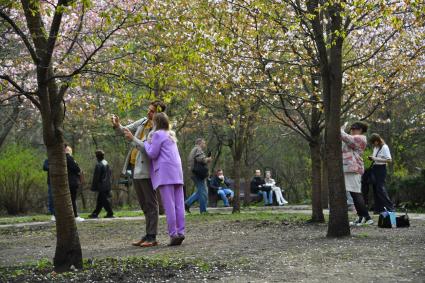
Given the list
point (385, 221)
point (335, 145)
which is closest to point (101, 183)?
point (385, 221)

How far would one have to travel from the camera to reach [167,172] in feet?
32.4

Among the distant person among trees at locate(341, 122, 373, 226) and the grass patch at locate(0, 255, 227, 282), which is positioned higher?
the distant person among trees at locate(341, 122, 373, 226)

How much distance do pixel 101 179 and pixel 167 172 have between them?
29.0 ft

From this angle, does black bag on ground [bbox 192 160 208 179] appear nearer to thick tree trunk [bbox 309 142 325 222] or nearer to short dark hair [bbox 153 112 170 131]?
thick tree trunk [bbox 309 142 325 222]

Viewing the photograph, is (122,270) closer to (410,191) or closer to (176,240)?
(176,240)

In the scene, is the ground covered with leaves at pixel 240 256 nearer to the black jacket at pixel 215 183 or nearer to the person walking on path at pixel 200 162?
the person walking on path at pixel 200 162

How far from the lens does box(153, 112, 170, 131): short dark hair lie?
393 inches

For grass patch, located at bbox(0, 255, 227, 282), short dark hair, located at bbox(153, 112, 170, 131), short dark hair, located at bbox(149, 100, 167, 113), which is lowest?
grass patch, located at bbox(0, 255, 227, 282)

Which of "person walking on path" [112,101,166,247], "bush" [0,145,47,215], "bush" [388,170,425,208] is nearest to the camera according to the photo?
"person walking on path" [112,101,166,247]

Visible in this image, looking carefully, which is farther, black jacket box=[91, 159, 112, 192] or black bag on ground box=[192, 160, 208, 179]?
black jacket box=[91, 159, 112, 192]

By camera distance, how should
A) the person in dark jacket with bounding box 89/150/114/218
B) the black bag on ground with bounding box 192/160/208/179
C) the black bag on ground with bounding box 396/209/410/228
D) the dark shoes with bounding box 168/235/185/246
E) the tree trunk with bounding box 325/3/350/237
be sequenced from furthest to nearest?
the person in dark jacket with bounding box 89/150/114/218 < the black bag on ground with bounding box 192/160/208/179 < the black bag on ground with bounding box 396/209/410/228 < the tree trunk with bounding box 325/3/350/237 < the dark shoes with bounding box 168/235/185/246

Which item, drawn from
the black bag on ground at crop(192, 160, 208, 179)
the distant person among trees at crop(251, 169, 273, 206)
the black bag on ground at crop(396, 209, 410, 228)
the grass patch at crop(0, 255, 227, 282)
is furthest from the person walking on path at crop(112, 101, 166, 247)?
the distant person among trees at crop(251, 169, 273, 206)

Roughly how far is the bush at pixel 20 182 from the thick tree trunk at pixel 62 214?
16.5 meters

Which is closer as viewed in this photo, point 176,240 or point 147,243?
point 176,240
